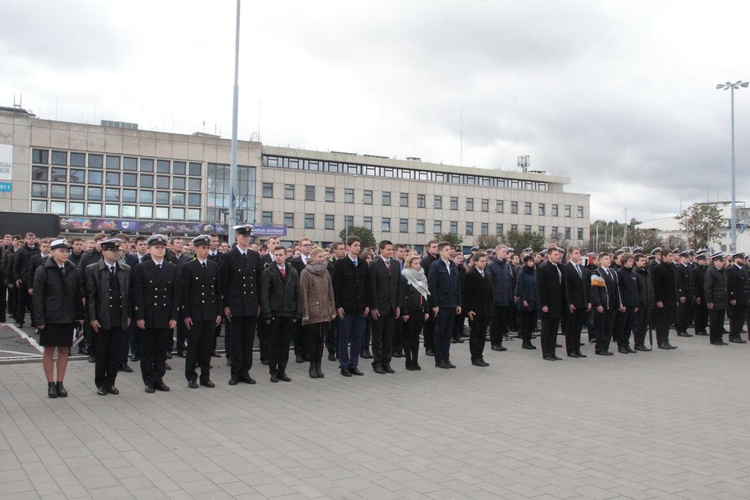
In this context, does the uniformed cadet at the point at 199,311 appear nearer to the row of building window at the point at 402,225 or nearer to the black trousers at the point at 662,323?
the black trousers at the point at 662,323

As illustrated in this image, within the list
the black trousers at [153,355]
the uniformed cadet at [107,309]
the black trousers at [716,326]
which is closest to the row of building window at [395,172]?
the black trousers at [716,326]

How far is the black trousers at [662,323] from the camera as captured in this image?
Answer: 49.3 feet

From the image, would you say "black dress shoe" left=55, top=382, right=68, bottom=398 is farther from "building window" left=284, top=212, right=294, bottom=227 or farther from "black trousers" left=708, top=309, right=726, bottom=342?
"building window" left=284, top=212, right=294, bottom=227

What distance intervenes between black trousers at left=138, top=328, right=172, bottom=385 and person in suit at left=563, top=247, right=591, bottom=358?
8.24 m

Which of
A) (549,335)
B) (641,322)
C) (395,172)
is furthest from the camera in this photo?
(395,172)

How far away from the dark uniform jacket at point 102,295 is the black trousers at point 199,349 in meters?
0.97

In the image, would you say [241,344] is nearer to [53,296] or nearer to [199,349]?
[199,349]

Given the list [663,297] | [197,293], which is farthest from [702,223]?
[197,293]

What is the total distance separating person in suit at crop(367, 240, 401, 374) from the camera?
11180 millimetres

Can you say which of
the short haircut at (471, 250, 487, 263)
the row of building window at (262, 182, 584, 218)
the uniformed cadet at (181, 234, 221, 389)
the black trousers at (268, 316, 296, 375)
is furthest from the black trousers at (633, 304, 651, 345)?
the row of building window at (262, 182, 584, 218)

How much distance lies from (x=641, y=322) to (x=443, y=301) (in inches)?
228

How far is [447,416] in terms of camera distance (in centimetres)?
791

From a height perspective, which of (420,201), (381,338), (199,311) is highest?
(420,201)

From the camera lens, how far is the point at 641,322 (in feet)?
48.9
